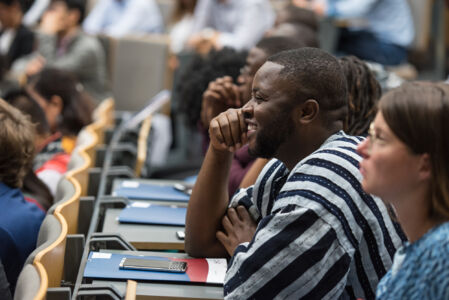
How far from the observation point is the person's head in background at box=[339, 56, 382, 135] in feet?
7.34

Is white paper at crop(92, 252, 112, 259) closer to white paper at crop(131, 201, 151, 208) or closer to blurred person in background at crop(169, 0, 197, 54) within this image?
white paper at crop(131, 201, 151, 208)

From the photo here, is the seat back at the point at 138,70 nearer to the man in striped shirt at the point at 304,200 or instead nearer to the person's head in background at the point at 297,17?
the person's head in background at the point at 297,17

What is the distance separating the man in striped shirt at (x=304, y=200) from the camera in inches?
58.5

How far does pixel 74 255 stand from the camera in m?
1.90

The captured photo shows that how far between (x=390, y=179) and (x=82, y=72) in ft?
15.7

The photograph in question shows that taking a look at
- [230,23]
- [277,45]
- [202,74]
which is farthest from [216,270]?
[230,23]

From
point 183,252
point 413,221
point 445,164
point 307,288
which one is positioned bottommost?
point 183,252

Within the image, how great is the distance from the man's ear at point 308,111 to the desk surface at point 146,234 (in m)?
0.61

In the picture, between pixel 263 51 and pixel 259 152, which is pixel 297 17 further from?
pixel 259 152

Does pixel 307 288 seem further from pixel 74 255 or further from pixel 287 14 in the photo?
pixel 287 14

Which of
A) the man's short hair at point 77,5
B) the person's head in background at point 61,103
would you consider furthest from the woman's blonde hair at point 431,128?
the man's short hair at point 77,5

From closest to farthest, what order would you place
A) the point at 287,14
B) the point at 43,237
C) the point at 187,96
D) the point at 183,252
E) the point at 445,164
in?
the point at 445,164
the point at 43,237
the point at 183,252
the point at 187,96
the point at 287,14

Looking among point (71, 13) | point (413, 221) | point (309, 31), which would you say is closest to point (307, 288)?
point (413, 221)

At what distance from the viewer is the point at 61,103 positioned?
377 cm
